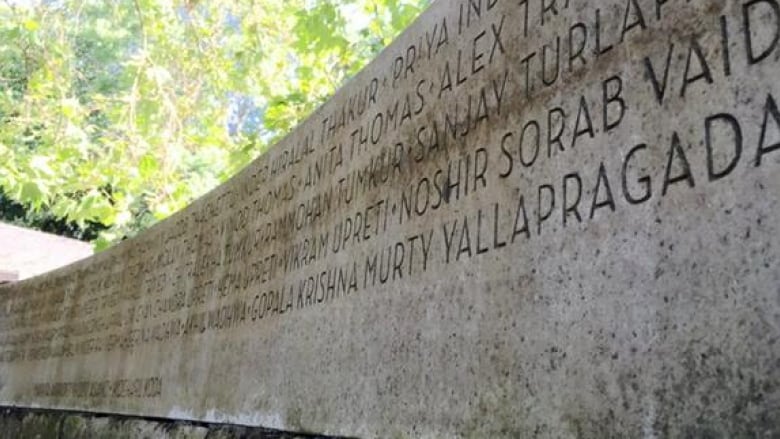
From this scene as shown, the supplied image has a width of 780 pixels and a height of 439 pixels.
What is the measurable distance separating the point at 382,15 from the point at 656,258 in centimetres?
610

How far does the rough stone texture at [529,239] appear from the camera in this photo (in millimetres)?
1494

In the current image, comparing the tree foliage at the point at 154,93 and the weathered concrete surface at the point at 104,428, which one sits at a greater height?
the tree foliage at the point at 154,93

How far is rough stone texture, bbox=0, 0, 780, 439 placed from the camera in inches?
58.8

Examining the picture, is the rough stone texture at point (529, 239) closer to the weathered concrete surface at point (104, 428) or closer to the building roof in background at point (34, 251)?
the weathered concrete surface at point (104, 428)

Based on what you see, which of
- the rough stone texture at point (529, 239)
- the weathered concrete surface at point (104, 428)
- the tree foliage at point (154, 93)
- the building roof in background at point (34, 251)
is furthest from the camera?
the building roof in background at point (34, 251)

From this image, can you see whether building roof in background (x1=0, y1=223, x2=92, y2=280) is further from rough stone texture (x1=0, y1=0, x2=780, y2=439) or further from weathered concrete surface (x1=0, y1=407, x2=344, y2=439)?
rough stone texture (x1=0, y1=0, x2=780, y2=439)

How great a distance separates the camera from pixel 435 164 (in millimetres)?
2602

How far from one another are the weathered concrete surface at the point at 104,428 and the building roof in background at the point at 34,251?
7.01 m

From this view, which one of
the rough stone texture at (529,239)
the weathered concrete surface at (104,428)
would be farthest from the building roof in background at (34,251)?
the rough stone texture at (529,239)

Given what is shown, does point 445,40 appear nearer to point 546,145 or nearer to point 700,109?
point 546,145

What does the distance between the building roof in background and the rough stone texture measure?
11.6 metres

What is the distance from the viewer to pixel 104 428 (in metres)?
5.29

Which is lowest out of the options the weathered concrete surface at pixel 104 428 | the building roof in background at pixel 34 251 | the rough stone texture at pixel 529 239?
the weathered concrete surface at pixel 104 428

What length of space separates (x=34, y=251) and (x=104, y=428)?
10.9 meters
